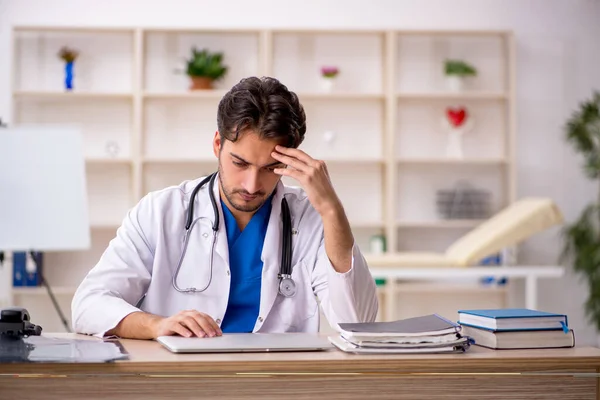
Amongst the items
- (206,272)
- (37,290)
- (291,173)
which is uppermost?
(291,173)

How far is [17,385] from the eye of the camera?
132 cm

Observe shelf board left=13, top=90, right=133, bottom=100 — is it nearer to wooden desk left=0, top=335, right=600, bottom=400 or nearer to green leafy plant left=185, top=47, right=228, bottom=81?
green leafy plant left=185, top=47, right=228, bottom=81

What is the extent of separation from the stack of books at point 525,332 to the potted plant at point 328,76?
402 cm

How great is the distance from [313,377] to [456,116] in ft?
14.2

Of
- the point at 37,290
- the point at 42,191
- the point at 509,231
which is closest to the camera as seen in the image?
the point at 42,191

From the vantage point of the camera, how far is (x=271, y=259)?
1.99 m

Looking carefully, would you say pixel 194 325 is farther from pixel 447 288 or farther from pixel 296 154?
pixel 447 288

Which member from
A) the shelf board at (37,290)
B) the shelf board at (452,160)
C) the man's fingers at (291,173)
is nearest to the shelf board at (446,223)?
the shelf board at (452,160)

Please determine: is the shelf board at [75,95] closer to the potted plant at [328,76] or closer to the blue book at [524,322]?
the potted plant at [328,76]

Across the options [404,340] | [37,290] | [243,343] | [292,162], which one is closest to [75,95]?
[37,290]

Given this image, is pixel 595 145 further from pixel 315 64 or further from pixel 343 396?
pixel 343 396

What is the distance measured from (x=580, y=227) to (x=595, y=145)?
56 centimetres

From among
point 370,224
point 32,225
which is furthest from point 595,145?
point 32,225

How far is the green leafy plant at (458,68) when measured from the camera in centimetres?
549
